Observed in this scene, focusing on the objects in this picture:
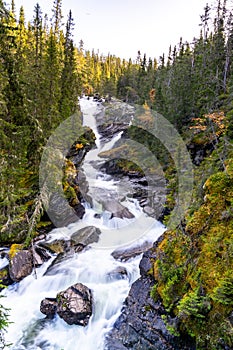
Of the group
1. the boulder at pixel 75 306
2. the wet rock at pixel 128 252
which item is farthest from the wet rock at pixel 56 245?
the boulder at pixel 75 306

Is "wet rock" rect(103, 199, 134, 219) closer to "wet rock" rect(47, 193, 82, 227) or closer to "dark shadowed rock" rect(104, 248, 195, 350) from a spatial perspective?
"wet rock" rect(47, 193, 82, 227)

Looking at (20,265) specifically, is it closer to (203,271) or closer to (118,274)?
(118,274)

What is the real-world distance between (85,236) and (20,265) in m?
3.82

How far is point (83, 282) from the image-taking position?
34.7ft

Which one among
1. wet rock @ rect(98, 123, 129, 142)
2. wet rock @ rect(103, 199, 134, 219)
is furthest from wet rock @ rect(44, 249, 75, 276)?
wet rock @ rect(98, 123, 129, 142)

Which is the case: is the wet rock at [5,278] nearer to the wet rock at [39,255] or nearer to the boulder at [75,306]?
the wet rock at [39,255]

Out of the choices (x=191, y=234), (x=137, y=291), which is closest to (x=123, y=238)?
(x=137, y=291)

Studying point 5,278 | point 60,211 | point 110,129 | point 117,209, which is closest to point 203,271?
point 5,278

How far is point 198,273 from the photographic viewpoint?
270 inches

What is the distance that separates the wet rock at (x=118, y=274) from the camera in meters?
10.6

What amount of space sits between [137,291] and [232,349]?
4017 millimetres

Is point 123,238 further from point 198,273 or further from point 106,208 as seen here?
point 198,273

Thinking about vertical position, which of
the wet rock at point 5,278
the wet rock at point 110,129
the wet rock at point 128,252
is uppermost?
the wet rock at point 110,129

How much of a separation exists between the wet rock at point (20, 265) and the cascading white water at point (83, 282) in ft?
0.86
